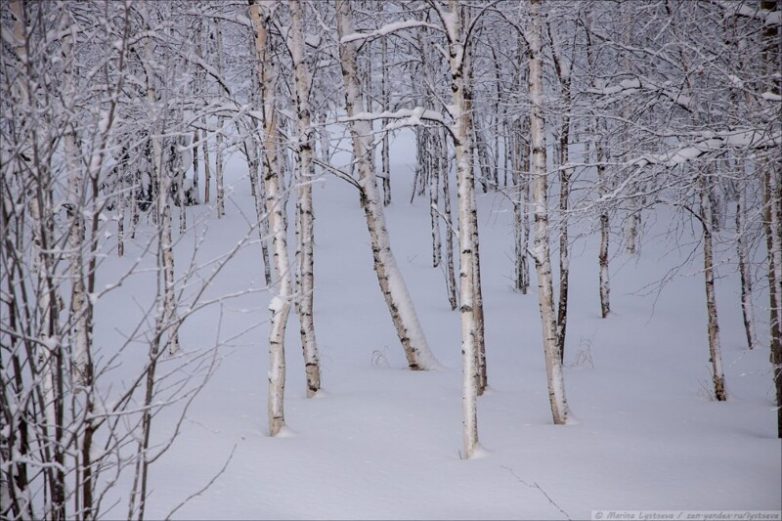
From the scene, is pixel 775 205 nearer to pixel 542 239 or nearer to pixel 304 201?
pixel 542 239

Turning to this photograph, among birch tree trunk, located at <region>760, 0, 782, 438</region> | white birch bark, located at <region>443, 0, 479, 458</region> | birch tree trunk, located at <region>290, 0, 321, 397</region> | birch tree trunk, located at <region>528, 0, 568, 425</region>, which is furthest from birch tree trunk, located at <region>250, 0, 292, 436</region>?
birch tree trunk, located at <region>760, 0, 782, 438</region>

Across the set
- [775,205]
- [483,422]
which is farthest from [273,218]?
[775,205]

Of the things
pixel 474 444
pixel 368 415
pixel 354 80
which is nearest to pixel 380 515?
pixel 474 444

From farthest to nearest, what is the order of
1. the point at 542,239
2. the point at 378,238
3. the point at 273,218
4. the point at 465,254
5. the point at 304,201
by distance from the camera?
1. the point at 378,238
2. the point at 304,201
3. the point at 542,239
4. the point at 273,218
5. the point at 465,254

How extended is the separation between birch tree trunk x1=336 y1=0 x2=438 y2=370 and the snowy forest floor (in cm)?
48

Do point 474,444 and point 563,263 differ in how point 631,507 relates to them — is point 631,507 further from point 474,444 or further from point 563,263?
point 563,263

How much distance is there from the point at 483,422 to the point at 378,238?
392 centimetres

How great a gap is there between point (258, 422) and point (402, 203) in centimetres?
1980

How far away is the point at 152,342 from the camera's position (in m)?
2.47

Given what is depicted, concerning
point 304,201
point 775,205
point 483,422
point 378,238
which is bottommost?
point 483,422

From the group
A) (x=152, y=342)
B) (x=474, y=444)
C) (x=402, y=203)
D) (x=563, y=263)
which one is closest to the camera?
(x=152, y=342)

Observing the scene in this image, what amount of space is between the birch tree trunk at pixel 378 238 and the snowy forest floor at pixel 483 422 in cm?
48

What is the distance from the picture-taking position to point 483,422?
823 centimetres

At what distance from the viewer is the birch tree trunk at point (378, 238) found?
1083 centimetres
